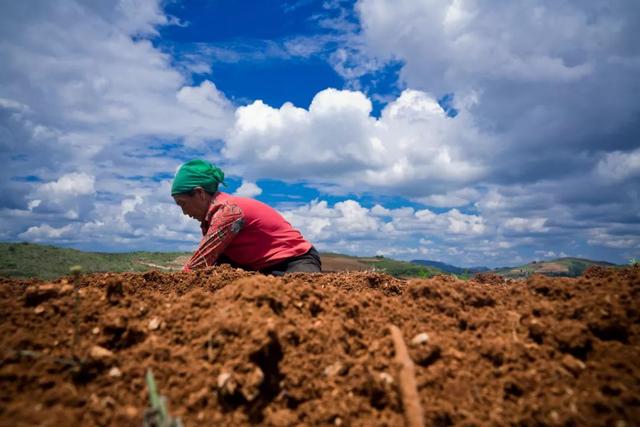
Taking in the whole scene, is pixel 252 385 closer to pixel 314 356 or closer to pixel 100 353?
pixel 314 356

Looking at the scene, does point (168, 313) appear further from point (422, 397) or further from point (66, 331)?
point (422, 397)

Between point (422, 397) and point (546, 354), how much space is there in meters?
0.78

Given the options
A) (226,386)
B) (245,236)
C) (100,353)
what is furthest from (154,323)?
(245,236)

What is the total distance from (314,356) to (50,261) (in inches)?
745

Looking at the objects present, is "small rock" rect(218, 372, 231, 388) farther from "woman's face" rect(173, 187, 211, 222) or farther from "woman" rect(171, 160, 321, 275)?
"woman's face" rect(173, 187, 211, 222)

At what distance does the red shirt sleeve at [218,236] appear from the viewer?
17.8 feet

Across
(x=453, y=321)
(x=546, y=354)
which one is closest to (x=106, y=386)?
(x=453, y=321)

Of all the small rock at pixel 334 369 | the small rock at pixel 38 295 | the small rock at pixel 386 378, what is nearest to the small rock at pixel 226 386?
the small rock at pixel 334 369

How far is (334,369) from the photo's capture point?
2.25m

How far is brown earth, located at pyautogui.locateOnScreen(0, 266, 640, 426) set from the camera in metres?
2.01

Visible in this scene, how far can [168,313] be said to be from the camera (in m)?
2.56

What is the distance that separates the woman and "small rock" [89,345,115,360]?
125 inches

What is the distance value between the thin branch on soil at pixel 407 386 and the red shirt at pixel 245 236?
357 cm

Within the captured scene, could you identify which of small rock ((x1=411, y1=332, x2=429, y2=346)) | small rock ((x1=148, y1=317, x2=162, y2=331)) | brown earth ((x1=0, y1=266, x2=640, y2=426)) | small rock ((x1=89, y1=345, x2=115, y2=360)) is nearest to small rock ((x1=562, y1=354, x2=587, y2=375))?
brown earth ((x1=0, y1=266, x2=640, y2=426))
